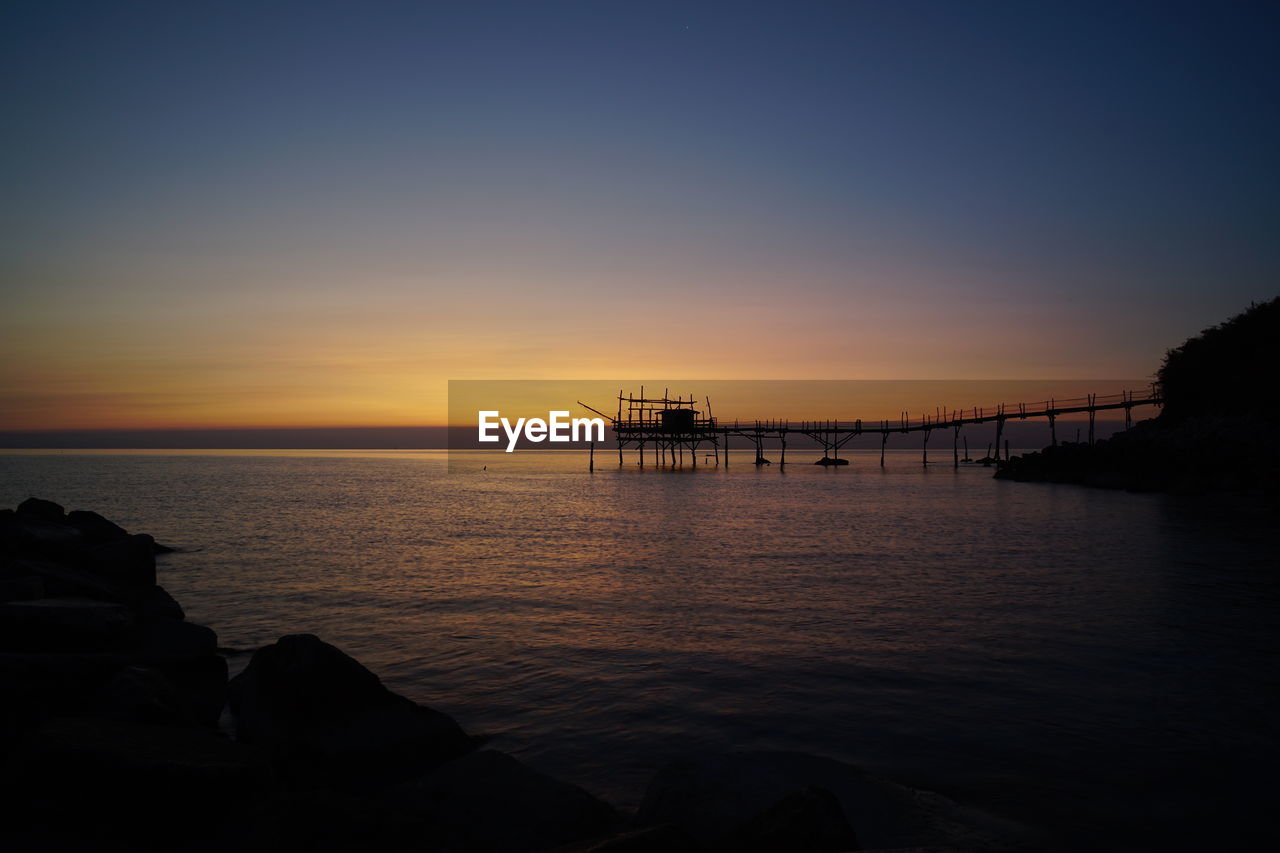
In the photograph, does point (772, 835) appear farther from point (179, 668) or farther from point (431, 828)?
point (179, 668)

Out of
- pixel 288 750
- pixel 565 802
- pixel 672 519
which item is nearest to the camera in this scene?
pixel 565 802

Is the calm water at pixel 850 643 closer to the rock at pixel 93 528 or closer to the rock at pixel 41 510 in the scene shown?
the rock at pixel 93 528

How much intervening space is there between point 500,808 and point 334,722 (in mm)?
2412

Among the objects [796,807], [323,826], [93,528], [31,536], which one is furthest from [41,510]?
[796,807]

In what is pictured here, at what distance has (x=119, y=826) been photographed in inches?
201

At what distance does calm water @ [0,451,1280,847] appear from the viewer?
7.22 m

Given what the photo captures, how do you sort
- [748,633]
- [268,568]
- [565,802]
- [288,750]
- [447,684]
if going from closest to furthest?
Result: [565,802], [288,750], [447,684], [748,633], [268,568]

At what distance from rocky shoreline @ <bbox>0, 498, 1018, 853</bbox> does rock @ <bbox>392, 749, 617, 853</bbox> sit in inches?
0.6

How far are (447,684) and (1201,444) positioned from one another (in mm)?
52550

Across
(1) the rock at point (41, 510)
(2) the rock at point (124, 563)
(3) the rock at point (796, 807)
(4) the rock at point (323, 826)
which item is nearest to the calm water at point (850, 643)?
(3) the rock at point (796, 807)

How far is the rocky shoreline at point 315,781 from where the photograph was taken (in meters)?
4.97

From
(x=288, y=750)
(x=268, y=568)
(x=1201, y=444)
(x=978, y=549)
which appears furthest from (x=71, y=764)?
(x=1201, y=444)

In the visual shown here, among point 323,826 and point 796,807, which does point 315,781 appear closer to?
point 323,826

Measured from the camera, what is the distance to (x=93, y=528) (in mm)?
17734
